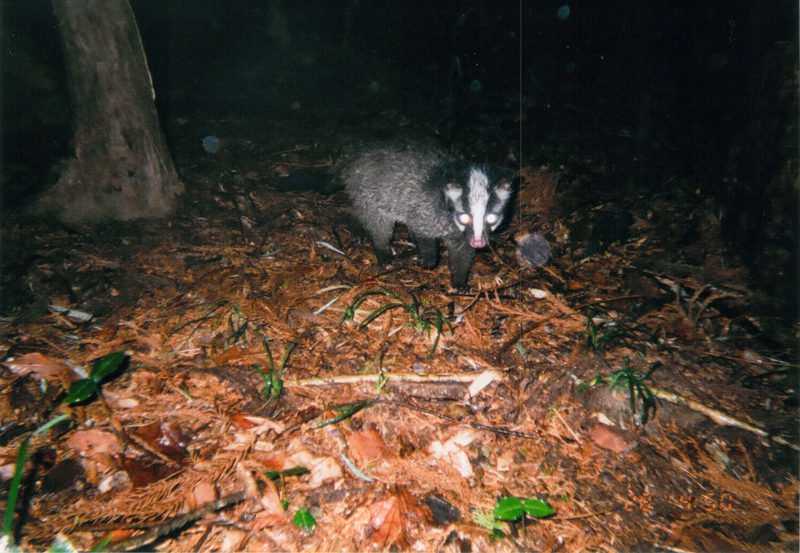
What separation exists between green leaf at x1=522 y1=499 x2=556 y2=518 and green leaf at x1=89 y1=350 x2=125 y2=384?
8.58 ft

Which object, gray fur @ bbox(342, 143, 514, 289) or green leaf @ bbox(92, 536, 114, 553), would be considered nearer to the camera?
green leaf @ bbox(92, 536, 114, 553)

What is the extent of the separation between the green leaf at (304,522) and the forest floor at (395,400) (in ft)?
0.05

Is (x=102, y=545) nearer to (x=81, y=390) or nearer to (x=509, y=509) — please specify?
(x=81, y=390)

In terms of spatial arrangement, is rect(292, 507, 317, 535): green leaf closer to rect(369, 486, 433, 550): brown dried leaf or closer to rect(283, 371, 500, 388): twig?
rect(369, 486, 433, 550): brown dried leaf

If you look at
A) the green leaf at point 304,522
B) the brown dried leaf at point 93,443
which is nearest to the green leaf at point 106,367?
the brown dried leaf at point 93,443

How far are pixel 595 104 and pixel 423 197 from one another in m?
2.86

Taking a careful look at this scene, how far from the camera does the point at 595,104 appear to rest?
15.6 ft

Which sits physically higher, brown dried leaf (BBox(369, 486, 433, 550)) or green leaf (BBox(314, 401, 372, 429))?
green leaf (BBox(314, 401, 372, 429))

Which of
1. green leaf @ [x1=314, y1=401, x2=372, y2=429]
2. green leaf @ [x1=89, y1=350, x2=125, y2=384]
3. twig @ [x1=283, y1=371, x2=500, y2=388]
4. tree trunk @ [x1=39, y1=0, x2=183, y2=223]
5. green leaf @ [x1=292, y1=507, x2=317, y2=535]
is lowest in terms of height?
green leaf @ [x1=292, y1=507, x2=317, y2=535]

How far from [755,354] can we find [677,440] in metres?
1.15

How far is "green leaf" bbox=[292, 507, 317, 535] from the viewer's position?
1.77 m

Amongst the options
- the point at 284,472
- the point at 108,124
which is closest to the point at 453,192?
the point at 284,472

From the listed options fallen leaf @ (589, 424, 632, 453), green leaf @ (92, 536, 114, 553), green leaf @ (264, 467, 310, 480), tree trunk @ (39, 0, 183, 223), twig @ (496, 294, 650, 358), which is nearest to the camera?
green leaf @ (92, 536, 114, 553)

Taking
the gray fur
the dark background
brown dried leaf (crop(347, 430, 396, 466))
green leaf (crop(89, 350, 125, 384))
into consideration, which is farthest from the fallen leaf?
green leaf (crop(89, 350, 125, 384))
